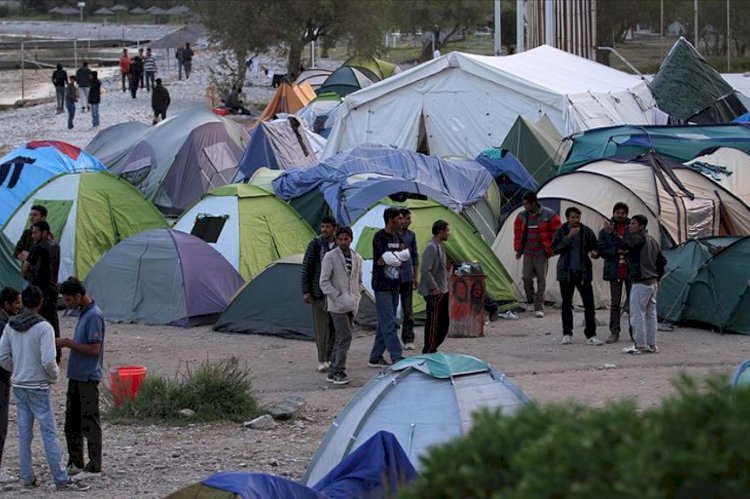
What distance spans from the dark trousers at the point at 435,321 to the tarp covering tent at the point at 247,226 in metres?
4.30

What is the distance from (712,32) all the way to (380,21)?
22.6 meters

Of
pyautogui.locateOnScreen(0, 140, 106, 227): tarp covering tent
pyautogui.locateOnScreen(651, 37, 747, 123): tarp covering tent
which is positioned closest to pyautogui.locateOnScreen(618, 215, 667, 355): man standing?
pyautogui.locateOnScreen(0, 140, 106, 227): tarp covering tent

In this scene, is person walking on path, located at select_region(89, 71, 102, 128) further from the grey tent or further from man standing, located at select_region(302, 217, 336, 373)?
man standing, located at select_region(302, 217, 336, 373)

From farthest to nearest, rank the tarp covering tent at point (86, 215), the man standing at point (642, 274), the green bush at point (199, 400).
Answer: the tarp covering tent at point (86, 215)
the man standing at point (642, 274)
the green bush at point (199, 400)

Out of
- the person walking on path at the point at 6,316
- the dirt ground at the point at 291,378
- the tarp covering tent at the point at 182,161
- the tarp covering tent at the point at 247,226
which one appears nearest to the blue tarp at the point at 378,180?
the tarp covering tent at the point at 247,226

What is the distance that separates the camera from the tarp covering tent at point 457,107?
81.0ft

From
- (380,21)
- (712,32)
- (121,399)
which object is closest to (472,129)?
(121,399)

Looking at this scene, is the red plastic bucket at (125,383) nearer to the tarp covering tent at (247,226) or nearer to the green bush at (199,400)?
the green bush at (199,400)

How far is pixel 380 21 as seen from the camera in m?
45.3

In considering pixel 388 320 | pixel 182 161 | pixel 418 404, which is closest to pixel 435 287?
pixel 388 320

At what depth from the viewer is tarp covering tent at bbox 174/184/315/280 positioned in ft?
56.5

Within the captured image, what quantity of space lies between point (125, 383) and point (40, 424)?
2.75 metres

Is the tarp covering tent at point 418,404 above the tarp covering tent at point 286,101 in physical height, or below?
below

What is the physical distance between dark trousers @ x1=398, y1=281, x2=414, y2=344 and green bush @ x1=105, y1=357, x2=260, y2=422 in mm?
2259
